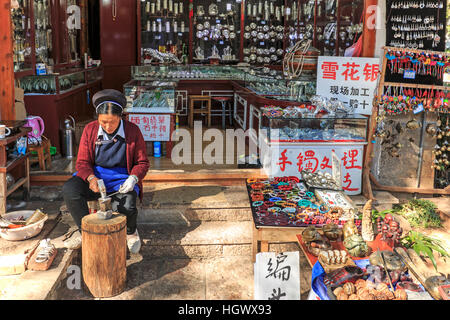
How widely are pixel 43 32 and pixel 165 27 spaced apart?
11.0 ft

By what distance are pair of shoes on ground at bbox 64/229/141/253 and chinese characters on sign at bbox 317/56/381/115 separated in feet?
9.37

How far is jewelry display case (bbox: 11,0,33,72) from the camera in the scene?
6.04 meters

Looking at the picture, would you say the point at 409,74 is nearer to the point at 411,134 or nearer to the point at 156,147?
Result: the point at 411,134

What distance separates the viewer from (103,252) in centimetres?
324

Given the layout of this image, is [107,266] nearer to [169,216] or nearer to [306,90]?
[169,216]

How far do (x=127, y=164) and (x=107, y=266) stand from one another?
0.95 meters

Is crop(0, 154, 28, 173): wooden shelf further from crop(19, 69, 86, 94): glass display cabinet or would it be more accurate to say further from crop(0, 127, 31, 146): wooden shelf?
crop(19, 69, 86, 94): glass display cabinet

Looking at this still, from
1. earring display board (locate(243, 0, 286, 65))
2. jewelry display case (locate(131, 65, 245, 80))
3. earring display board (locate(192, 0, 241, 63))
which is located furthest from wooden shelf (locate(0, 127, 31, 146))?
earring display board (locate(243, 0, 286, 65))

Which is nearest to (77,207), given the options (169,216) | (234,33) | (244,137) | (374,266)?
(169,216)

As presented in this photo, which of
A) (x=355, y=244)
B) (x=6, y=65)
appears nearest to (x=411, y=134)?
(x=355, y=244)

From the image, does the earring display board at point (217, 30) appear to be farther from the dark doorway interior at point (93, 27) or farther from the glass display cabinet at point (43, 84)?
the glass display cabinet at point (43, 84)

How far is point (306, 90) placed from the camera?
618cm

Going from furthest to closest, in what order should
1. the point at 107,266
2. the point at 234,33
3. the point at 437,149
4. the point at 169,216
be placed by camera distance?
the point at 234,33 → the point at 437,149 → the point at 169,216 → the point at 107,266

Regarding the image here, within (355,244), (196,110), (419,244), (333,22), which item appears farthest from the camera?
(196,110)
